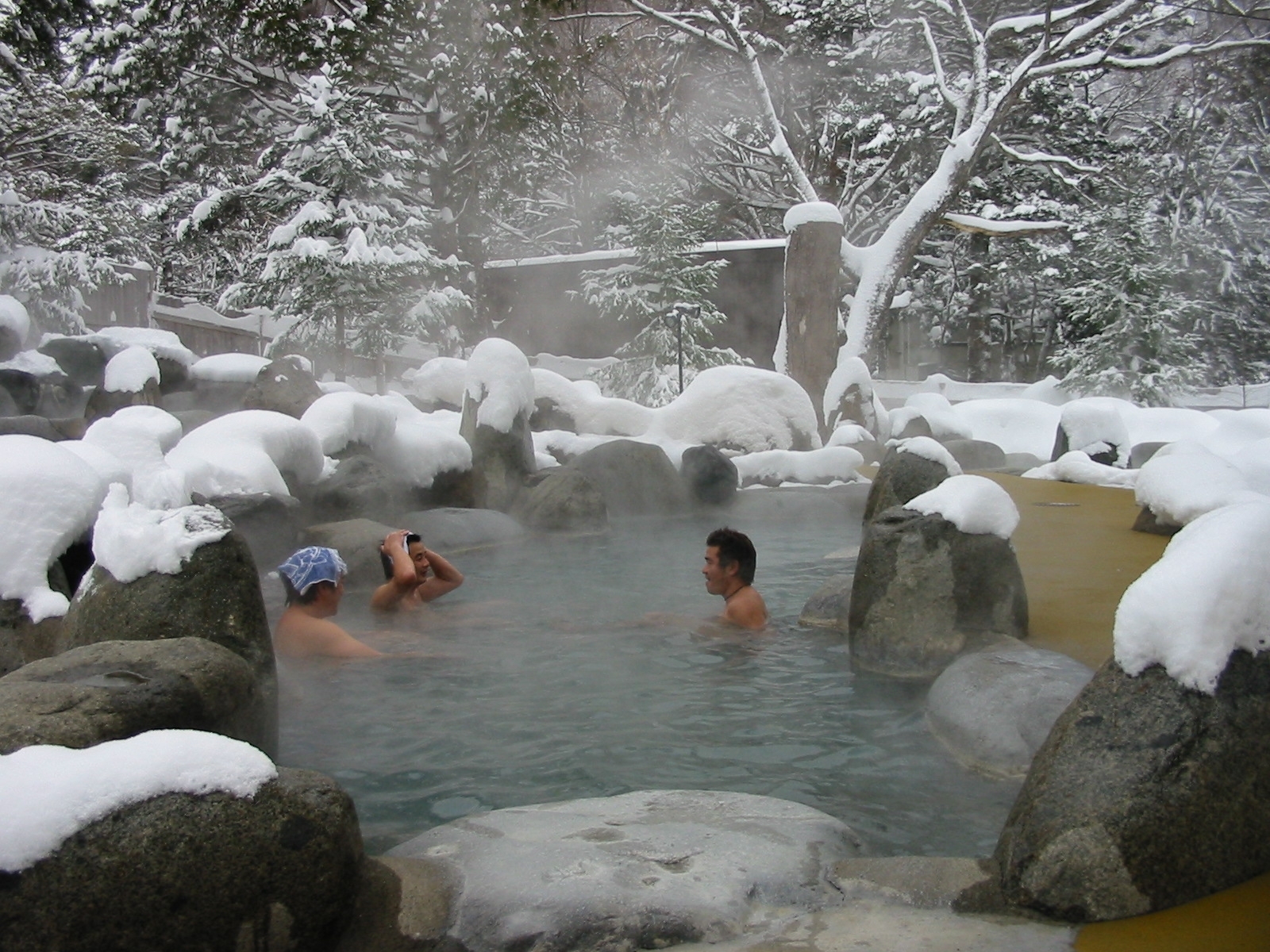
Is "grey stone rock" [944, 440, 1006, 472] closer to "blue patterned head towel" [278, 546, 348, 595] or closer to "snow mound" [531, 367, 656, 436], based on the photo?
"snow mound" [531, 367, 656, 436]

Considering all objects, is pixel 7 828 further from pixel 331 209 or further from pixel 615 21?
pixel 615 21

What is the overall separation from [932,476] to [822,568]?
1146 millimetres

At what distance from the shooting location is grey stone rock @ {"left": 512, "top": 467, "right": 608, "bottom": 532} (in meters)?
7.77

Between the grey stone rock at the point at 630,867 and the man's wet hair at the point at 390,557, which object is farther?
the man's wet hair at the point at 390,557

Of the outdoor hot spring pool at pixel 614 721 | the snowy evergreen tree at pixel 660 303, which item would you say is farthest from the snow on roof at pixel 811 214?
the outdoor hot spring pool at pixel 614 721

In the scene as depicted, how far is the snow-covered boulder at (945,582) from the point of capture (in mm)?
3973

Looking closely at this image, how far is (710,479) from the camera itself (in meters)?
9.00

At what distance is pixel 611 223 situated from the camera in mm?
20281

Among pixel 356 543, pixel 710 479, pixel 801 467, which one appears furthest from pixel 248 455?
pixel 801 467

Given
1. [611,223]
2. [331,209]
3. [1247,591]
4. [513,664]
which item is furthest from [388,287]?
[1247,591]

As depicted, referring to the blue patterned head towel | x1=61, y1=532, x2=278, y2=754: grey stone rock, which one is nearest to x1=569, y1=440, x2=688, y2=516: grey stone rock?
the blue patterned head towel

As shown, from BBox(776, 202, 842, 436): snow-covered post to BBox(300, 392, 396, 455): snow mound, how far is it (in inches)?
263

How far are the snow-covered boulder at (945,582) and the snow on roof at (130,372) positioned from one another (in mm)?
8291

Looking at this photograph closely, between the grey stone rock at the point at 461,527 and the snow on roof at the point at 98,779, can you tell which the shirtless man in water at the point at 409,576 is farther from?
the snow on roof at the point at 98,779
